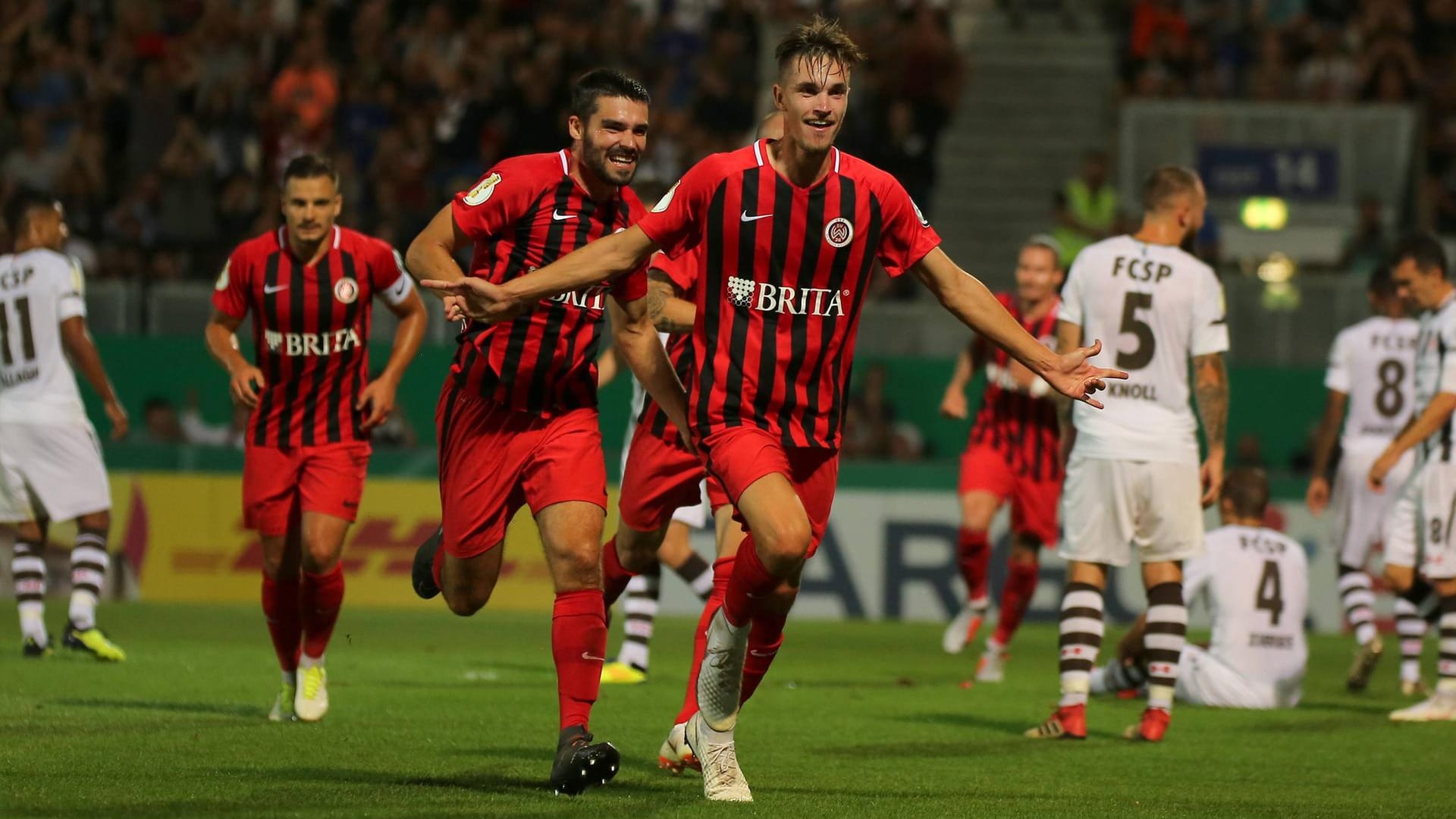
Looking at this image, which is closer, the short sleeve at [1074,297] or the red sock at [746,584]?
the red sock at [746,584]

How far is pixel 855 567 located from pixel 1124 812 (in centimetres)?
1003

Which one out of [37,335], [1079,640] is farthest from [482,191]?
[37,335]

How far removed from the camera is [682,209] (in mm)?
6414

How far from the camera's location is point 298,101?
20594 mm

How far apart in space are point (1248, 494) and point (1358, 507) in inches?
91.9

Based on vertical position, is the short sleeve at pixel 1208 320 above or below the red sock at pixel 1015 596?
above

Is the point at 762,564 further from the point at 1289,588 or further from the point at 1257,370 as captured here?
the point at 1257,370

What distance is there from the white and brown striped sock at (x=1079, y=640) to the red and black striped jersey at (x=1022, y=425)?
294 centimetres

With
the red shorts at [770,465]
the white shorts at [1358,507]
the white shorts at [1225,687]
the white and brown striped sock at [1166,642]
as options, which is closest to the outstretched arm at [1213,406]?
the white and brown striped sock at [1166,642]

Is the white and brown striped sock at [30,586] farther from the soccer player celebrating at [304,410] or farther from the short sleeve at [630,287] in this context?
the short sleeve at [630,287]

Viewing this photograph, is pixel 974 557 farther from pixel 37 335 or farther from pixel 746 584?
pixel 746 584

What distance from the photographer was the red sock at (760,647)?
673 cm

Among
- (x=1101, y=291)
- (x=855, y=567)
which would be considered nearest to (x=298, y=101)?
(x=855, y=567)

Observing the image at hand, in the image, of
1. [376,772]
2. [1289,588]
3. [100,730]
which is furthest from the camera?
[1289,588]
